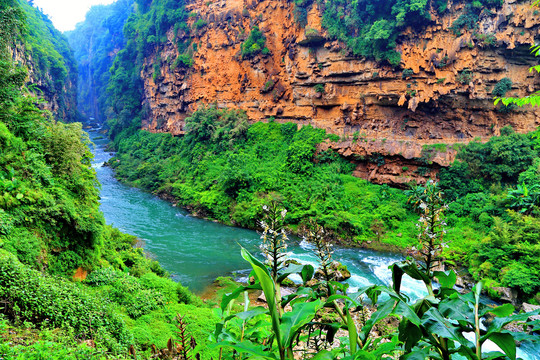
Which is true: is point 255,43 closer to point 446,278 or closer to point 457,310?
point 446,278

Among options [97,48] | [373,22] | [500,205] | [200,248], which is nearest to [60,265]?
[200,248]

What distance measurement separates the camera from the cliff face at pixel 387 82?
17578 mm

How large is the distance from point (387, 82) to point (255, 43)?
41.2 feet

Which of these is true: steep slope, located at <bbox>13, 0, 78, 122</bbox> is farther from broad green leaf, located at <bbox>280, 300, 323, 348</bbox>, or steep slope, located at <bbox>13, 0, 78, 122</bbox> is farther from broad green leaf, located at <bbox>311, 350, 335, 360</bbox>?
broad green leaf, located at <bbox>311, 350, 335, 360</bbox>

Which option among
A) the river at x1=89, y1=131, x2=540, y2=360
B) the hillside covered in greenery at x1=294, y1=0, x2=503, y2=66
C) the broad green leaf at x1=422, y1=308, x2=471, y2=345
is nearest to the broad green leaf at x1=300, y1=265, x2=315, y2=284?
the broad green leaf at x1=422, y1=308, x2=471, y2=345

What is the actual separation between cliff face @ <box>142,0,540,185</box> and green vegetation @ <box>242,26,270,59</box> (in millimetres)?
423

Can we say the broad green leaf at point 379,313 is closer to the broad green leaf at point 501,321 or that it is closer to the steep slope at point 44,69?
the broad green leaf at point 501,321

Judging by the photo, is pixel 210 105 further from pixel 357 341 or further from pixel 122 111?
pixel 357 341

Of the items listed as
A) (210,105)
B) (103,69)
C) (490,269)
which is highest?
(103,69)

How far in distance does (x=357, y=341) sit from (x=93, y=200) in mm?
9096

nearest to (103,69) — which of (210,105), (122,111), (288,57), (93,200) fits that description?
(122,111)

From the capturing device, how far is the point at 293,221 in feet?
58.6

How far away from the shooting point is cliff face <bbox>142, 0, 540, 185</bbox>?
17.6m

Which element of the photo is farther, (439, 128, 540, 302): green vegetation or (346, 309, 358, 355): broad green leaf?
(439, 128, 540, 302): green vegetation
